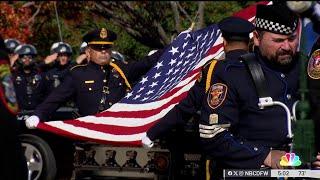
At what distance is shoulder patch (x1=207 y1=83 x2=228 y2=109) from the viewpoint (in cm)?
535

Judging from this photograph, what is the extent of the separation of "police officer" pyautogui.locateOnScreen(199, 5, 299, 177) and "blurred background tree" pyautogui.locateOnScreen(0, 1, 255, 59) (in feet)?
34.4

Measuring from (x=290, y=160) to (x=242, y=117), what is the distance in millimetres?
695

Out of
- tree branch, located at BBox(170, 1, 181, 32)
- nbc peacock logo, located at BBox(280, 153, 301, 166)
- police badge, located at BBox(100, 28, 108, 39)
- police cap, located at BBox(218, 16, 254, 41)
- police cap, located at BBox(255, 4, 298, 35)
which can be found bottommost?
nbc peacock logo, located at BBox(280, 153, 301, 166)

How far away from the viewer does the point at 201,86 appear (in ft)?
19.3

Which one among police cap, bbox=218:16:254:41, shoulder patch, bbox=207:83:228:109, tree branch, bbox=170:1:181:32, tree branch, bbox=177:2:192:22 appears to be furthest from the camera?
tree branch, bbox=177:2:192:22

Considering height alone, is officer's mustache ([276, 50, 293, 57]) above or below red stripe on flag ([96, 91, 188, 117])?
below

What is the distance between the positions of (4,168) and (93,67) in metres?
5.35

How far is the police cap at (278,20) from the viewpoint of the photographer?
5.25 meters

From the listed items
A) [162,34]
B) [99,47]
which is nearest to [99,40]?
[99,47]

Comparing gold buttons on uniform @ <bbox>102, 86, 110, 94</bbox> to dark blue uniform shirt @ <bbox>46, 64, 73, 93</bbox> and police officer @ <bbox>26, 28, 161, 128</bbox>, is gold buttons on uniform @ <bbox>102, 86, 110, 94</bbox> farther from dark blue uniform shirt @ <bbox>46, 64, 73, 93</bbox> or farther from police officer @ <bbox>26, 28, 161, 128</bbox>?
dark blue uniform shirt @ <bbox>46, 64, 73, 93</bbox>

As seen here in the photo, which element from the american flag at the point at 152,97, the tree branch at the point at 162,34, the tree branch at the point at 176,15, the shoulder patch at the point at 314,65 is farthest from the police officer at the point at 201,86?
the tree branch at the point at 162,34

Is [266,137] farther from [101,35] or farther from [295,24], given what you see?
[101,35]

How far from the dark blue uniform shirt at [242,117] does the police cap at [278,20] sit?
225 mm

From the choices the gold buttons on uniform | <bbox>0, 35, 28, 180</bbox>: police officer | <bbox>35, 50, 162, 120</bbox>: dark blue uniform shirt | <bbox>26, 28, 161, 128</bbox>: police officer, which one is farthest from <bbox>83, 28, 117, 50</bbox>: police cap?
<bbox>0, 35, 28, 180</bbox>: police officer
